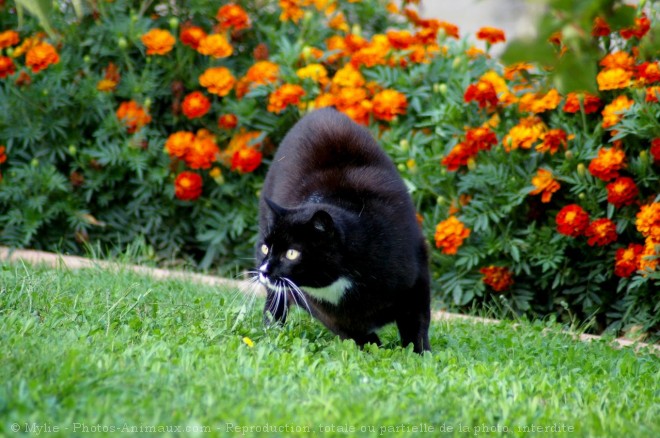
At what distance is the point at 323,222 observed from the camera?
343 cm

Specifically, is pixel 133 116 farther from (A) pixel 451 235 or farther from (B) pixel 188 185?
(A) pixel 451 235

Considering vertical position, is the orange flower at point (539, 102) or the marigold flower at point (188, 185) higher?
the orange flower at point (539, 102)

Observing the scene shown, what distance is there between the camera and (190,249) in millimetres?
6156

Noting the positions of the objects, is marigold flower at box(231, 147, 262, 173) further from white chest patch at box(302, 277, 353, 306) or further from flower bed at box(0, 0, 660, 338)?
white chest patch at box(302, 277, 353, 306)

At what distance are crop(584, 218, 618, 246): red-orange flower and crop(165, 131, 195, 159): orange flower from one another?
8.43 feet

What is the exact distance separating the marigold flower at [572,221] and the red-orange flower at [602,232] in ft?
0.15

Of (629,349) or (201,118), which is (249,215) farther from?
(629,349)

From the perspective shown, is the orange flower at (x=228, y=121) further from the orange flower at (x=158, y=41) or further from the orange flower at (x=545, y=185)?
the orange flower at (x=545, y=185)

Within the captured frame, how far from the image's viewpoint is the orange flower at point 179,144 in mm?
5656

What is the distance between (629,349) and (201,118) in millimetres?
3258

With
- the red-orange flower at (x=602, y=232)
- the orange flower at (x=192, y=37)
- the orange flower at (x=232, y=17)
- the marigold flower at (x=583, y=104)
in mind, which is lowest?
the red-orange flower at (x=602, y=232)

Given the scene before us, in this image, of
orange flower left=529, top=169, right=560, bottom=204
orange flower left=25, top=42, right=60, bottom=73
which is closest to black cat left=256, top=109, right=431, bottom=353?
orange flower left=529, top=169, right=560, bottom=204

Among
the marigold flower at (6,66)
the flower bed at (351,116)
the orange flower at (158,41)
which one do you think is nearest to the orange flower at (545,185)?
the flower bed at (351,116)

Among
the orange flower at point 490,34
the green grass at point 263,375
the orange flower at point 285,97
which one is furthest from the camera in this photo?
the orange flower at point 285,97
